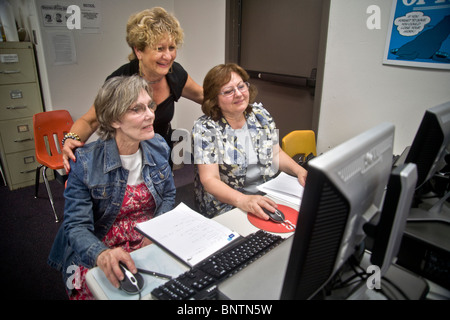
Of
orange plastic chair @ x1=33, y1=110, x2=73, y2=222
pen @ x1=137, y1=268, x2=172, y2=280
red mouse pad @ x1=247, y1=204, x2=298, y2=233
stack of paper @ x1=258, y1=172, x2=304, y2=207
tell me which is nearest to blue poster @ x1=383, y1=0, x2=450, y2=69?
stack of paper @ x1=258, y1=172, x2=304, y2=207

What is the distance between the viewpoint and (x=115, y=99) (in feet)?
4.29

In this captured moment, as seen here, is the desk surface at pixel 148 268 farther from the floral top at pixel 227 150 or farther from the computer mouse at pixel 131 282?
the floral top at pixel 227 150

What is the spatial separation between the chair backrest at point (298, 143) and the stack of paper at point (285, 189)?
399 millimetres

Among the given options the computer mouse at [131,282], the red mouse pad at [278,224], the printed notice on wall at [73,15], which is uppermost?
the printed notice on wall at [73,15]

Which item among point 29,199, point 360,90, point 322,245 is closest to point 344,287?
point 322,245

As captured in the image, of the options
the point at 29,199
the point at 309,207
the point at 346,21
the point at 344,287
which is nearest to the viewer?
the point at 309,207

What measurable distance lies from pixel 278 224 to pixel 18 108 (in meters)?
2.97

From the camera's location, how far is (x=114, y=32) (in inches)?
138

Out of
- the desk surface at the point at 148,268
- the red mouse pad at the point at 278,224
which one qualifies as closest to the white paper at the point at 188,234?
the desk surface at the point at 148,268

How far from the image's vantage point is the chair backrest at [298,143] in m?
2.06

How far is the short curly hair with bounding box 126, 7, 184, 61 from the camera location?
1.78 meters

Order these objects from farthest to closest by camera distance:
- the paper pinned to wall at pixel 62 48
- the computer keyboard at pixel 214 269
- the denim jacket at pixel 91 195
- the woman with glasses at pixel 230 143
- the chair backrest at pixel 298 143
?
the paper pinned to wall at pixel 62 48 → the chair backrest at pixel 298 143 → the woman with glasses at pixel 230 143 → the denim jacket at pixel 91 195 → the computer keyboard at pixel 214 269

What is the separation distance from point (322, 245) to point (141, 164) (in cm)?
101
